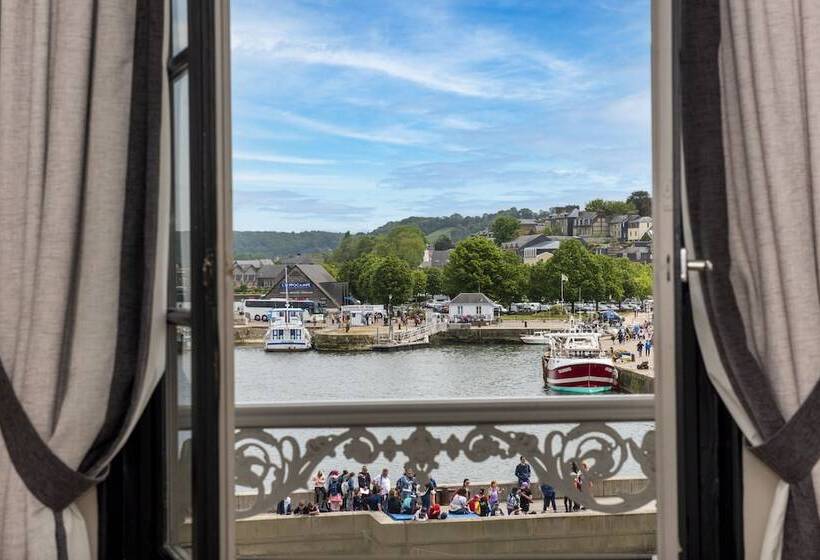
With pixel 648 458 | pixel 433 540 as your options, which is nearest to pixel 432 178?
pixel 433 540

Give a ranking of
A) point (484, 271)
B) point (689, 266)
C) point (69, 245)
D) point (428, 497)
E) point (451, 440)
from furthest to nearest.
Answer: point (484, 271), point (428, 497), point (451, 440), point (69, 245), point (689, 266)

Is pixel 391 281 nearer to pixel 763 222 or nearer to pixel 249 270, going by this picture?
pixel 249 270

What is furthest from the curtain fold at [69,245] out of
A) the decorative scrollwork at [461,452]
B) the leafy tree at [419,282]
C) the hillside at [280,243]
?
the leafy tree at [419,282]

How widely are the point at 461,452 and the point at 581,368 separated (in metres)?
3.30

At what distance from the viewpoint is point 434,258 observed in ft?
19.7

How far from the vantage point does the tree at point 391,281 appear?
587 cm

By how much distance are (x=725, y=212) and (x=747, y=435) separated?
426mm

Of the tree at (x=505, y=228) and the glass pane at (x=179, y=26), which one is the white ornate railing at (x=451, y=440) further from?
the tree at (x=505, y=228)

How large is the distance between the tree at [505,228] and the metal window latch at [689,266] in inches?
180

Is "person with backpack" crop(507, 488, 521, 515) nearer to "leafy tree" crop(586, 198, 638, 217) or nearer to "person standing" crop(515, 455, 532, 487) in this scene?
"person standing" crop(515, 455, 532, 487)

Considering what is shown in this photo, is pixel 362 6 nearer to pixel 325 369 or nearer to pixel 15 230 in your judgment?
pixel 325 369

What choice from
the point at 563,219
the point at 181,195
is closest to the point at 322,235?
the point at 563,219

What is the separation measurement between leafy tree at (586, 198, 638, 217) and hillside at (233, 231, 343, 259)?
6.70 ft

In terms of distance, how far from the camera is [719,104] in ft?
4.39
